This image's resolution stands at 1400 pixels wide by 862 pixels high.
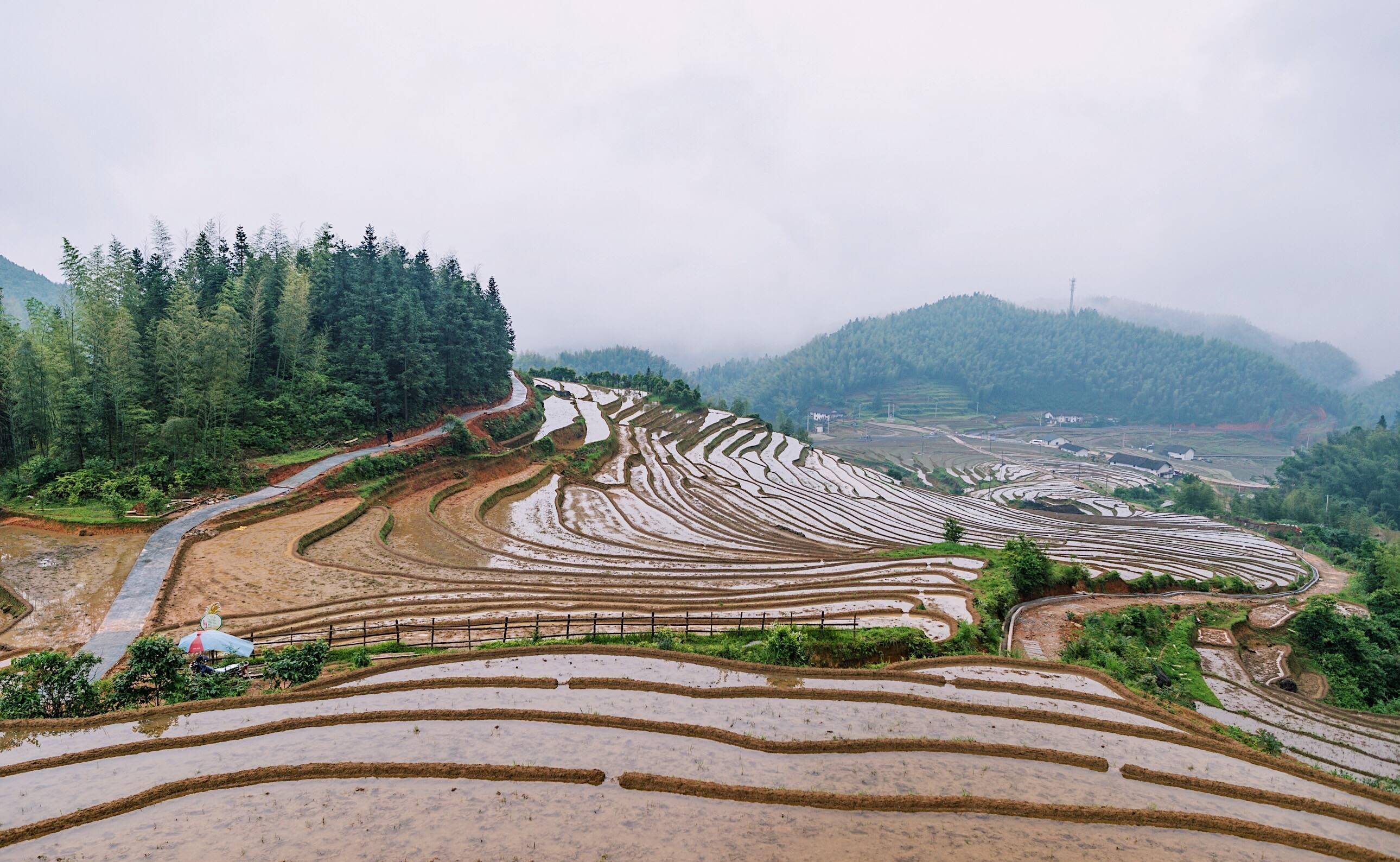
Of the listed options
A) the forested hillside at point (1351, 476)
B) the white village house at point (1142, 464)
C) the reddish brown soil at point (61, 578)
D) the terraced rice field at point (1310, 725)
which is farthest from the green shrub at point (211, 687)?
the white village house at point (1142, 464)

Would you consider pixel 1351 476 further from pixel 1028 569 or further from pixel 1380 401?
pixel 1380 401

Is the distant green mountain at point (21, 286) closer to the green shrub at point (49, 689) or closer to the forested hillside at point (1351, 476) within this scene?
the green shrub at point (49, 689)

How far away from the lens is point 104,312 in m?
25.0

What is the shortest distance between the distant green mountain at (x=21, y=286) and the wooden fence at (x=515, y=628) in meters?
120

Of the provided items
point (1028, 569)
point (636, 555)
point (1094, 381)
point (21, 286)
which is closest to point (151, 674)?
point (636, 555)

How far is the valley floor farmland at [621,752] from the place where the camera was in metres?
8.07

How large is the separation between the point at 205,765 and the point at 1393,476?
10756cm

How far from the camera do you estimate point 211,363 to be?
88.0 ft

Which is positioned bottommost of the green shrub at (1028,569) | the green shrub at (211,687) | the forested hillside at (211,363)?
the green shrub at (1028,569)

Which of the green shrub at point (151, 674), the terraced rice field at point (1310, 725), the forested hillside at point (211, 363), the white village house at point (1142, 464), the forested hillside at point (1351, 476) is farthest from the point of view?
the white village house at point (1142, 464)

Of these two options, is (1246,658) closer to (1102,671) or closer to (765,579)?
(1102,671)

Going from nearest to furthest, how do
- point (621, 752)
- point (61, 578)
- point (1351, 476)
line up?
point (621, 752) < point (61, 578) < point (1351, 476)

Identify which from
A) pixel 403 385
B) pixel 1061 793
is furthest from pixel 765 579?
pixel 403 385

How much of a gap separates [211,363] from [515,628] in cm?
2258
